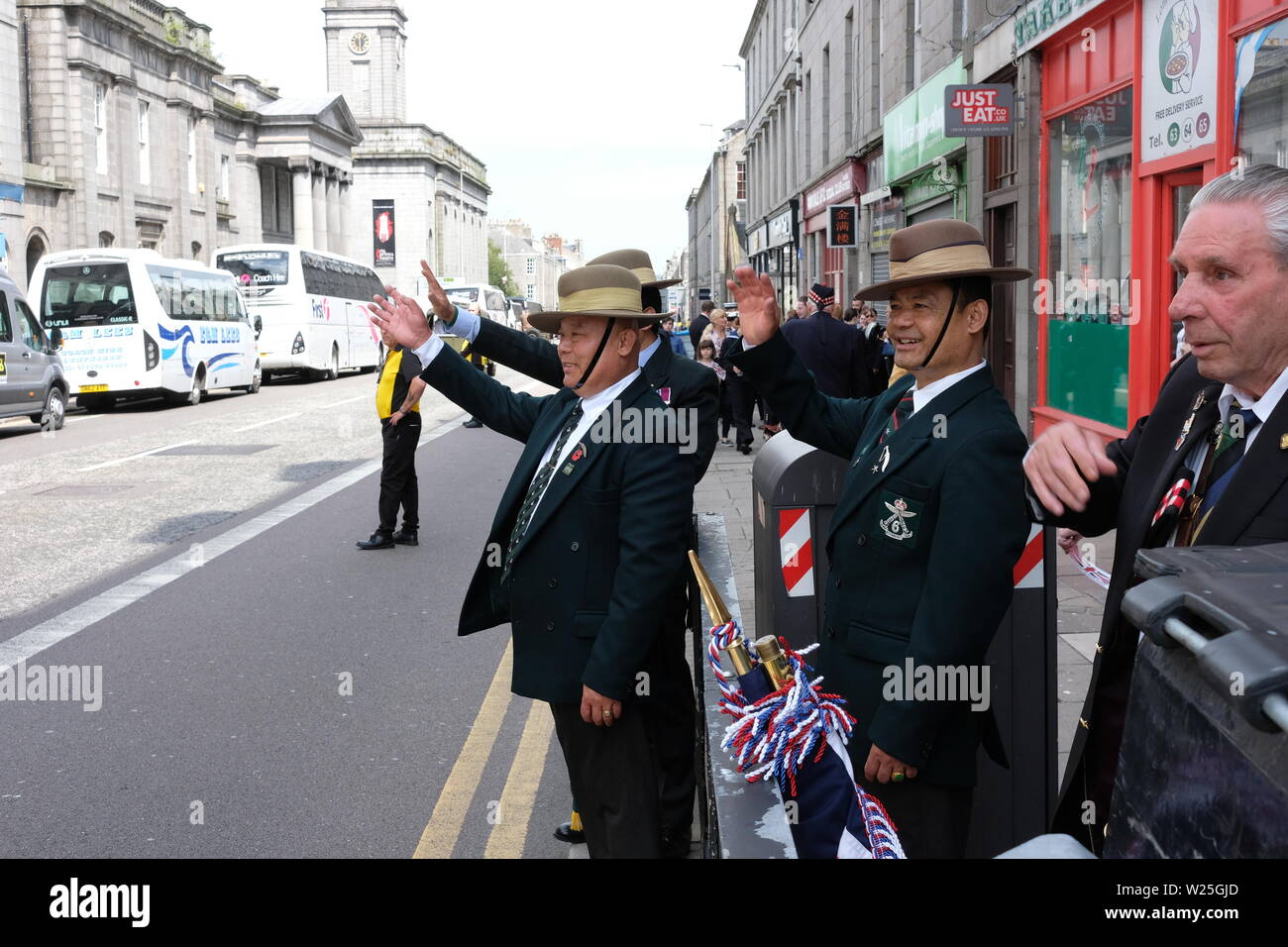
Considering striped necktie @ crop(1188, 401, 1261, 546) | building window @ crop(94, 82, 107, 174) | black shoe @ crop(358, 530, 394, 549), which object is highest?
building window @ crop(94, 82, 107, 174)

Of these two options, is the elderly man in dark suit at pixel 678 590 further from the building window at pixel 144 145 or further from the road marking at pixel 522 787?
the building window at pixel 144 145

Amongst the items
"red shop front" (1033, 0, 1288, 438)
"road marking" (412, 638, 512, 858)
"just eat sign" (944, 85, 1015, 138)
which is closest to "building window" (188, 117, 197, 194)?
"just eat sign" (944, 85, 1015, 138)

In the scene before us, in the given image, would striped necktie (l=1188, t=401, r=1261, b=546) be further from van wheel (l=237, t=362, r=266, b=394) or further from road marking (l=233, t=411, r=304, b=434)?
van wheel (l=237, t=362, r=266, b=394)

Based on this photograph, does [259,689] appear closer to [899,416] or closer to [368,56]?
[899,416]

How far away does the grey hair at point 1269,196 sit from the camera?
2078 millimetres

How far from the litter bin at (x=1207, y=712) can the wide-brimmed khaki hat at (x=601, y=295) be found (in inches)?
86.7

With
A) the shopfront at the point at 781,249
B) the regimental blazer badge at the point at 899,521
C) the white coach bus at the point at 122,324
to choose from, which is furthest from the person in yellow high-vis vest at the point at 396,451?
the shopfront at the point at 781,249

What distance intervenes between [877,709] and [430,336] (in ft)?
6.40

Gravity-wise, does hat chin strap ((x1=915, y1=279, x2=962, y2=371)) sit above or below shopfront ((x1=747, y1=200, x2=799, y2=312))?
below

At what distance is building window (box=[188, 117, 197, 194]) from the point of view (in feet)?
177

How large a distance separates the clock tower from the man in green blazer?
379 ft

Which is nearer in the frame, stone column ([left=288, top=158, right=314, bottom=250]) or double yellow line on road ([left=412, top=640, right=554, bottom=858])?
double yellow line on road ([left=412, top=640, right=554, bottom=858])
